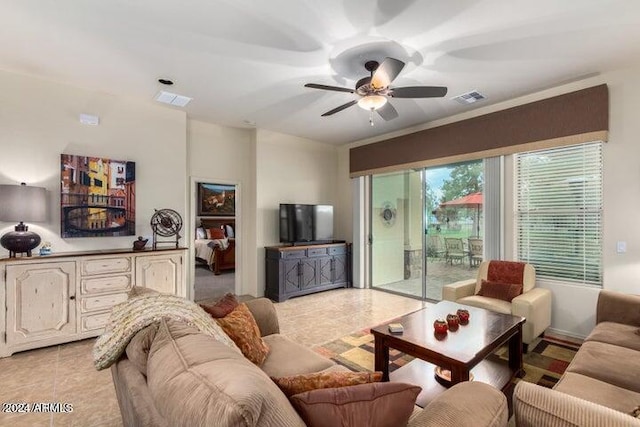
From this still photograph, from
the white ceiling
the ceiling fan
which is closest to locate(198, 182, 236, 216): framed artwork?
the white ceiling

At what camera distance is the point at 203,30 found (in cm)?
259

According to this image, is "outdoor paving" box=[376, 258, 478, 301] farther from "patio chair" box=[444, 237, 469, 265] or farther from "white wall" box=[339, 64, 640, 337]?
"white wall" box=[339, 64, 640, 337]

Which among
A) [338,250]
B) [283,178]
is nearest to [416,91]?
[283,178]

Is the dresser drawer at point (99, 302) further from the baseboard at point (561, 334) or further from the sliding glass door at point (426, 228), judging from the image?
the baseboard at point (561, 334)

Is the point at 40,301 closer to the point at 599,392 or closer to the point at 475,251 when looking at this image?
the point at 599,392

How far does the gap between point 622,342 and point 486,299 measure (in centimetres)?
130

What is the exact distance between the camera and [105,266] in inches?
141

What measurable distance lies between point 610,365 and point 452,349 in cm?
89

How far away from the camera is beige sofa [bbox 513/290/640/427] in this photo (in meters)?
1.18

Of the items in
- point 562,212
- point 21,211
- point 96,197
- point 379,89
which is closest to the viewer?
point 379,89

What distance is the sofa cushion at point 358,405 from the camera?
93 centimetres

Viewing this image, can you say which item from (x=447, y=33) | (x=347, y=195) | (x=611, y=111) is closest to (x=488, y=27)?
(x=447, y=33)

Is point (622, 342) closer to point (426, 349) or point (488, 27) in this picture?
point (426, 349)

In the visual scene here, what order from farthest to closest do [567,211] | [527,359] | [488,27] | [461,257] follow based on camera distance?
[461,257] < [567,211] < [527,359] < [488,27]
